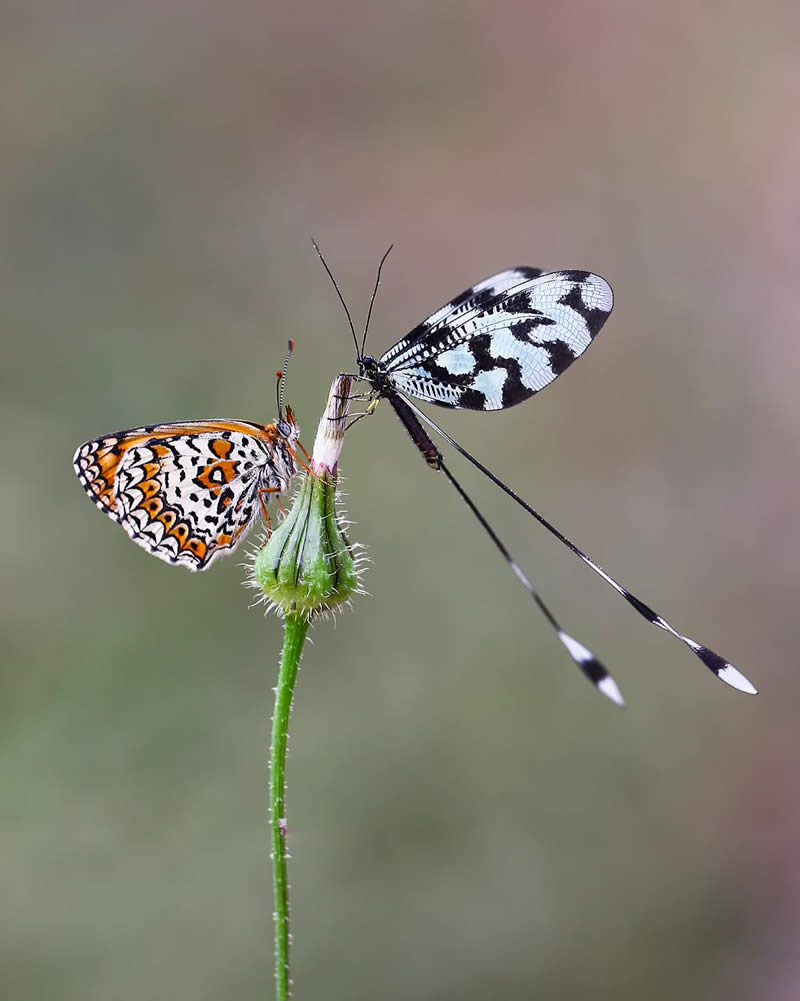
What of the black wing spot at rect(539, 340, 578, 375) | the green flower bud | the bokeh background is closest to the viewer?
the green flower bud

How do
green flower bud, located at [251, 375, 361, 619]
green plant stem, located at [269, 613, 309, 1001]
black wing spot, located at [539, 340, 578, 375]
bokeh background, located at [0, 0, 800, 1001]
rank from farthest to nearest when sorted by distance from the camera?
bokeh background, located at [0, 0, 800, 1001] → black wing spot, located at [539, 340, 578, 375] → green flower bud, located at [251, 375, 361, 619] → green plant stem, located at [269, 613, 309, 1001]

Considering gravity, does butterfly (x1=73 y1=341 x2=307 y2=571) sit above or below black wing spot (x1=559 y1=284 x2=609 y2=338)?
above

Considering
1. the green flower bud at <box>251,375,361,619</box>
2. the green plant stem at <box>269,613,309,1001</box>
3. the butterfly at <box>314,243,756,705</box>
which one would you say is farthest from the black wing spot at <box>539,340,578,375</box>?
the green plant stem at <box>269,613,309,1001</box>

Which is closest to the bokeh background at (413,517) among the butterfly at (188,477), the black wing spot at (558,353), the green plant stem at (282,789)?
the butterfly at (188,477)

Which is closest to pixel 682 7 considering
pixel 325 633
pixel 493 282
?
pixel 325 633

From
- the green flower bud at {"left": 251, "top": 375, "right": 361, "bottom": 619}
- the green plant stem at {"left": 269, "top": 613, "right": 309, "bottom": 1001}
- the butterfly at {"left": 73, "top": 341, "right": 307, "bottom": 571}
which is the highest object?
the butterfly at {"left": 73, "top": 341, "right": 307, "bottom": 571}

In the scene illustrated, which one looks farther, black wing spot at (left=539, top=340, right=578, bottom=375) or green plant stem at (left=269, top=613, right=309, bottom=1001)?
black wing spot at (left=539, top=340, right=578, bottom=375)

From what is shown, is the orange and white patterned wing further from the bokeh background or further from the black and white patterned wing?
the bokeh background

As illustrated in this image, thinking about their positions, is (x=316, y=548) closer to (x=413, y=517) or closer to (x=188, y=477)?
(x=188, y=477)

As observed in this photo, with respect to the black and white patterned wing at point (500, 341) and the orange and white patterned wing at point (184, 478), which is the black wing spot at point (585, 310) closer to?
the black and white patterned wing at point (500, 341)
